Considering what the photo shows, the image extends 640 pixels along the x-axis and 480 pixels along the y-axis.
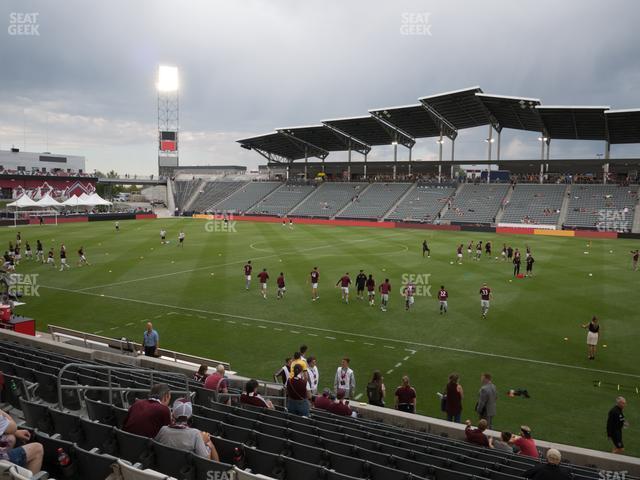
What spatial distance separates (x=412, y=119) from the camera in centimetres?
7275

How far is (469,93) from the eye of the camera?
203 feet

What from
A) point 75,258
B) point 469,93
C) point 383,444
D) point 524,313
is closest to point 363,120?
point 469,93

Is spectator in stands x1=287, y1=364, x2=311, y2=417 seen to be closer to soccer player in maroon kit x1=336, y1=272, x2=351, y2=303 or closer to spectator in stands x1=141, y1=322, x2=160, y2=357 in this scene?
spectator in stands x1=141, y1=322, x2=160, y2=357

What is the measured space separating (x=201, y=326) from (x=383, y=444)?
13776mm

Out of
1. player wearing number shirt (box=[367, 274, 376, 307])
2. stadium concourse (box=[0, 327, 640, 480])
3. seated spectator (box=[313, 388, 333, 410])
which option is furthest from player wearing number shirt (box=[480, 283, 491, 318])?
seated spectator (box=[313, 388, 333, 410])

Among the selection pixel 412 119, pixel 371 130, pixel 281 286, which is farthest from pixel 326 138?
pixel 281 286

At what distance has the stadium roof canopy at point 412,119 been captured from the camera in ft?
228

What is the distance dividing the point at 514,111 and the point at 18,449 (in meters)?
69.1

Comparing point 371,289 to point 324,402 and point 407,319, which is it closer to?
point 407,319

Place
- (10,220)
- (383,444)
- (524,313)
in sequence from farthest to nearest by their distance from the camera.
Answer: (10,220) < (524,313) < (383,444)

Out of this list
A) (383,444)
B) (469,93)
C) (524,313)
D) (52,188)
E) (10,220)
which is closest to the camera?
(383,444)

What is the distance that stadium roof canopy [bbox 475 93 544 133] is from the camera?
6044 cm

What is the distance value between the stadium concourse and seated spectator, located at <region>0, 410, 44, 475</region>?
224 millimetres

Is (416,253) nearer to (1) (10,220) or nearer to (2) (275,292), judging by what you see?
(2) (275,292)
